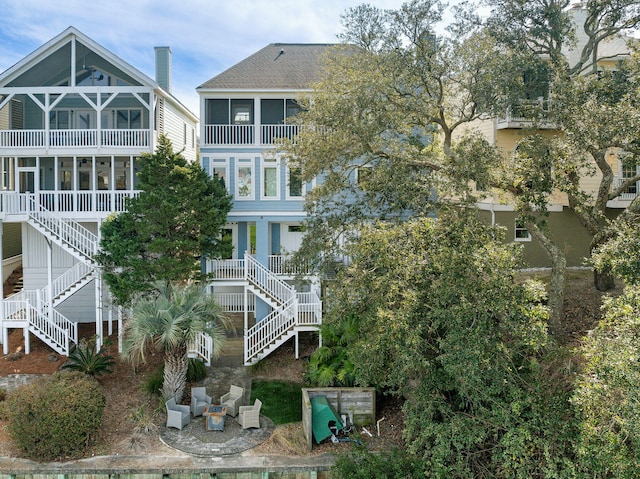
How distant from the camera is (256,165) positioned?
18.9 meters

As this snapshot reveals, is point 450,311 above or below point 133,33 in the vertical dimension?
below

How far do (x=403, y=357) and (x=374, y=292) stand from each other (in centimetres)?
165

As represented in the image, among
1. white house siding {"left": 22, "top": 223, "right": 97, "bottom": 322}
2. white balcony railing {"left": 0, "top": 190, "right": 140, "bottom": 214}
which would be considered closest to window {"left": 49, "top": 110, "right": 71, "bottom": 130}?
white balcony railing {"left": 0, "top": 190, "right": 140, "bottom": 214}

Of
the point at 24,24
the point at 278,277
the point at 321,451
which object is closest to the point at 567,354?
the point at 321,451

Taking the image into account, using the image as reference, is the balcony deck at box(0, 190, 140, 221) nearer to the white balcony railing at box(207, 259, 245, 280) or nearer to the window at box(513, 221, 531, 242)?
the white balcony railing at box(207, 259, 245, 280)

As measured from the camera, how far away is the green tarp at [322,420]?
1197 centimetres

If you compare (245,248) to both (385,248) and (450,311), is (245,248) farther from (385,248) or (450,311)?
(450,311)

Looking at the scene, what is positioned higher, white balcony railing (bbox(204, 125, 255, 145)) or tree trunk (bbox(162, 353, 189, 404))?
white balcony railing (bbox(204, 125, 255, 145))

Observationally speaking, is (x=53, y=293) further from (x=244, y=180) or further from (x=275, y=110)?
(x=275, y=110)

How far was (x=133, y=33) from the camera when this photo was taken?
17.3 meters

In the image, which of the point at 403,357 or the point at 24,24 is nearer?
the point at 403,357

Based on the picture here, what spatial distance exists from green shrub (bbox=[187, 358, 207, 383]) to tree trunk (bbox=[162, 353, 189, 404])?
144cm

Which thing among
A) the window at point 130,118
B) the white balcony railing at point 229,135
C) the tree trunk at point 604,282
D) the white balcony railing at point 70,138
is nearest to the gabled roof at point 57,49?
the white balcony railing at point 70,138

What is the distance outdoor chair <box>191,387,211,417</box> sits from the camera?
43.2 ft
